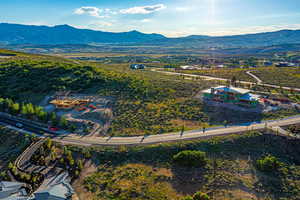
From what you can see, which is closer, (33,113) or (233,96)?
(33,113)

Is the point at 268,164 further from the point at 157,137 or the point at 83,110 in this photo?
the point at 83,110

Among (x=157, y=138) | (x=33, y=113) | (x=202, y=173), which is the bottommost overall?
(x=202, y=173)

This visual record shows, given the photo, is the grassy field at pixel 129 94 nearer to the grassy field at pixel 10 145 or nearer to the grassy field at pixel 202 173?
the grassy field at pixel 202 173

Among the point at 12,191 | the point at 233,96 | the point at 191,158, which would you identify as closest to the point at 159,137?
the point at 191,158

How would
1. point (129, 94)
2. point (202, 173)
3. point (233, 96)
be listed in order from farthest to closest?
point (129, 94)
point (233, 96)
point (202, 173)

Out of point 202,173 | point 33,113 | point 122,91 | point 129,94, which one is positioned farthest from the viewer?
point 122,91

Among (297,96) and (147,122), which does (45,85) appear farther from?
(297,96)

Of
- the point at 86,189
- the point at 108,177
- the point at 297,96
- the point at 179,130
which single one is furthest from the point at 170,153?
the point at 297,96

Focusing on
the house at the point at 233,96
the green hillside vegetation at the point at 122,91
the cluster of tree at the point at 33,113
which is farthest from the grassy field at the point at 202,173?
the house at the point at 233,96
